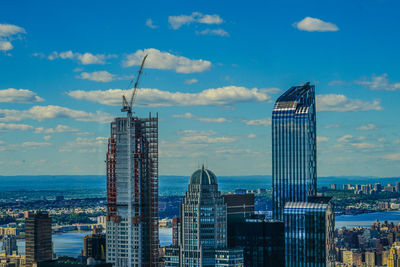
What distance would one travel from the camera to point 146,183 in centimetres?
15325

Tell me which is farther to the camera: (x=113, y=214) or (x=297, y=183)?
(x=297, y=183)

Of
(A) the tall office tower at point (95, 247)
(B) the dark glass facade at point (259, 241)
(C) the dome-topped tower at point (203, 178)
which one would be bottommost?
(A) the tall office tower at point (95, 247)

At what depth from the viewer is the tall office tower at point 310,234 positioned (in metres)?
129

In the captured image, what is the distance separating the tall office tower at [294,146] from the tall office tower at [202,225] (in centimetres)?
3837

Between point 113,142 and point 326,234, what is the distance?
5062 centimetres

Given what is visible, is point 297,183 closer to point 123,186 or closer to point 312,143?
point 312,143

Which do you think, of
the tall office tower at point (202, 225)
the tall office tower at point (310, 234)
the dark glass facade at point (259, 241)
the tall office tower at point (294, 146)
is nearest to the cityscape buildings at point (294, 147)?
the tall office tower at point (294, 146)

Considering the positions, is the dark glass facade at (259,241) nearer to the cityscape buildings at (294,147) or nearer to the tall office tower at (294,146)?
the cityscape buildings at (294,147)

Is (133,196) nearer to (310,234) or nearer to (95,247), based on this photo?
(95,247)

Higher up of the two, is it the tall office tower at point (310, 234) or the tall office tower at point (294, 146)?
the tall office tower at point (294, 146)

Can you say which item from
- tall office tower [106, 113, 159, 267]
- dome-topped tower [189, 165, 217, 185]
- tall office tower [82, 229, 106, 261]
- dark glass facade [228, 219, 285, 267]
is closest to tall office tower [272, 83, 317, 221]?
dark glass facade [228, 219, 285, 267]

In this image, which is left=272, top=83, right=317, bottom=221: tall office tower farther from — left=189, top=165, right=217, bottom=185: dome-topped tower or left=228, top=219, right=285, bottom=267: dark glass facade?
left=189, top=165, right=217, bottom=185: dome-topped tower

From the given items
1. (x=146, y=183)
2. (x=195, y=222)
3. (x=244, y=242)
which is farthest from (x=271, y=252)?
(x=146, y=183)

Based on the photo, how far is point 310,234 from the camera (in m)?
130
